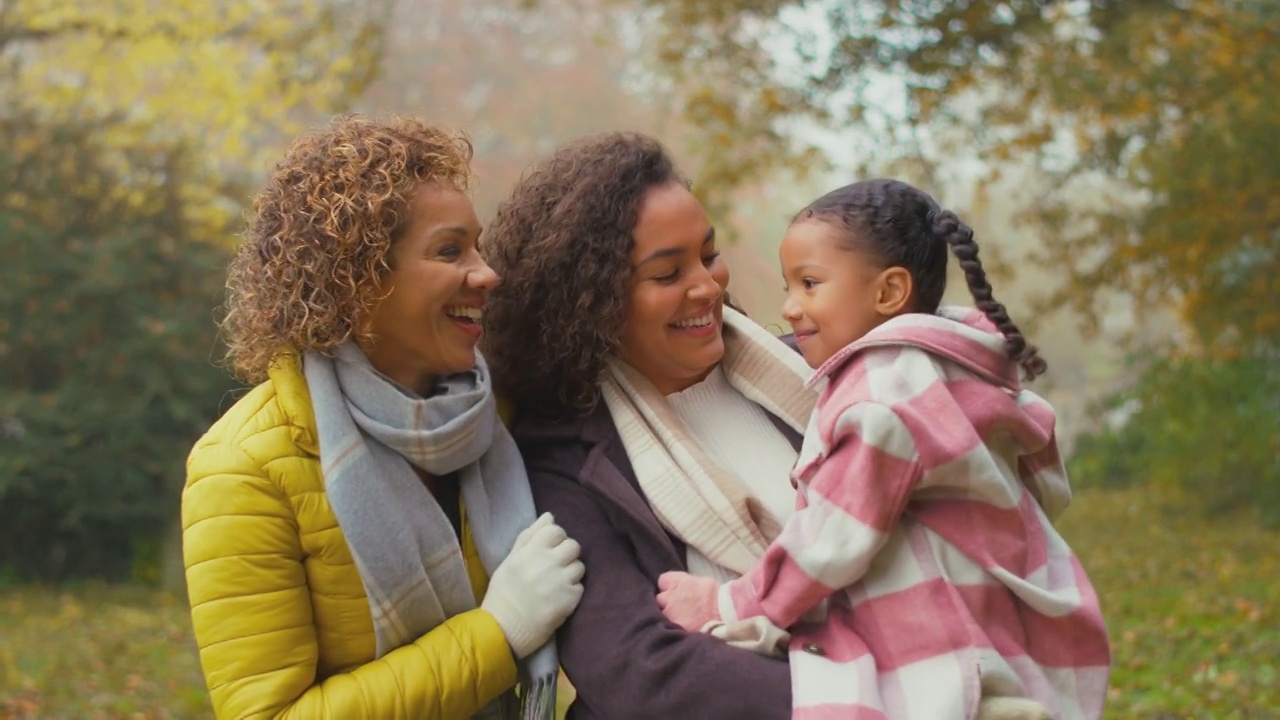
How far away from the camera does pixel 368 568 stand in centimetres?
239

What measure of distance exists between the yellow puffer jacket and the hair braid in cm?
106

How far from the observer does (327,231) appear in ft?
7.93

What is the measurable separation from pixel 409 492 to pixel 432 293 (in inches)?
14.4

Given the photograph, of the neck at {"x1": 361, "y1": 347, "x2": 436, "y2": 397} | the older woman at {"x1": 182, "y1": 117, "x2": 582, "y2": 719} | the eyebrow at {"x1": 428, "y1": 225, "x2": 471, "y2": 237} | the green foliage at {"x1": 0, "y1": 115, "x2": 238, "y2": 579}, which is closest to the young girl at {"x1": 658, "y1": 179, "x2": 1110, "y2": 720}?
the older woman at {"x1": 182, "y1": 117, "x2": 582, "y2": 719}

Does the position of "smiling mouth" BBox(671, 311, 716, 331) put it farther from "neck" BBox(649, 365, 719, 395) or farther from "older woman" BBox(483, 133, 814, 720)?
"neck" BBox(649, 365, 719, 395)

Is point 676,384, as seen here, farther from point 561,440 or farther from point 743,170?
point 743,170

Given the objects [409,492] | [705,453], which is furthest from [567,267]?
[409,492]

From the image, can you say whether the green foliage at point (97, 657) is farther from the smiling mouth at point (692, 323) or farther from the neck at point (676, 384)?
the smiling mouth at point (692, 323)

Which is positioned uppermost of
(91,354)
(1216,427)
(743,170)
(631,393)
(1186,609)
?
(631,393)

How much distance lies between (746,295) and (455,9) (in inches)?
325

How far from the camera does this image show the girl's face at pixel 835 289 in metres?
2.57

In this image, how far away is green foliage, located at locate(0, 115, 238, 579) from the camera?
38.4 ft

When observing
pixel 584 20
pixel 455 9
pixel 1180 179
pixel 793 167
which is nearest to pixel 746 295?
pixel 584 20

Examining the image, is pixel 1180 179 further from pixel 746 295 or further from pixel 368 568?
pixel 746 295
